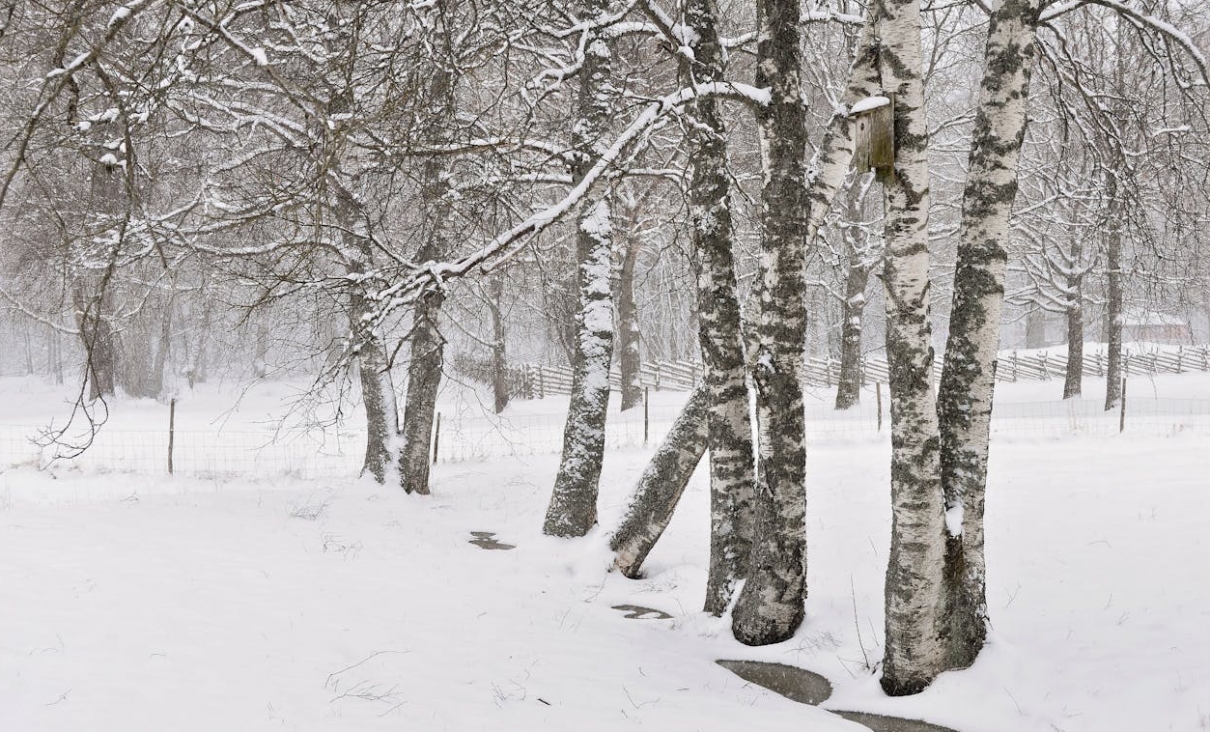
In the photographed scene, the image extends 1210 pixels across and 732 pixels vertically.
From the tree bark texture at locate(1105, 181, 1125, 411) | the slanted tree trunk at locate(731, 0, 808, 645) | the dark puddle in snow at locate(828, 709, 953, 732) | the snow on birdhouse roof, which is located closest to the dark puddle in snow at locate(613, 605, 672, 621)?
the slanted tree trunk at locate(731, 0, 808, 645)

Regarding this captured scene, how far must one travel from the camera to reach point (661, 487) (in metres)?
8.03

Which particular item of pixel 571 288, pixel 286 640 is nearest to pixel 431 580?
pixel 286 640

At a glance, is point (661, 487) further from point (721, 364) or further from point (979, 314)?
point (979, 314)

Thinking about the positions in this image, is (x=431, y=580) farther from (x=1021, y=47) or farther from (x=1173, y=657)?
(x=1021, y=47)

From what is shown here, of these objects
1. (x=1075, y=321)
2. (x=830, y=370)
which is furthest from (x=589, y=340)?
(x=830, y=370)

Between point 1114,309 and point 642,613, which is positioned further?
point 1114,309

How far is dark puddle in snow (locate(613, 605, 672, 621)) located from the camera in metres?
6.98

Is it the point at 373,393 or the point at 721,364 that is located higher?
the point at 721,364

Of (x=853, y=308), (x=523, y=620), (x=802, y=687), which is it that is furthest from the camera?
(x=853, y=308)

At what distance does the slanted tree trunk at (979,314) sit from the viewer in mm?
5008

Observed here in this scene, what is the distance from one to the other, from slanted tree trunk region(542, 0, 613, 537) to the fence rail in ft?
59.5

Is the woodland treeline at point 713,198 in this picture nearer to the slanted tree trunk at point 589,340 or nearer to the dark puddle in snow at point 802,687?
the slanted tree trunk at point 589,340

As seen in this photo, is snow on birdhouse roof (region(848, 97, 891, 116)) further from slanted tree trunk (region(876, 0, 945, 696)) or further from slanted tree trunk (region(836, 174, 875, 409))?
slanted tree trunk (region(836, 174, 875, 409))

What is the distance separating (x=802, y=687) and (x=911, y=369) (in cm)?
217
